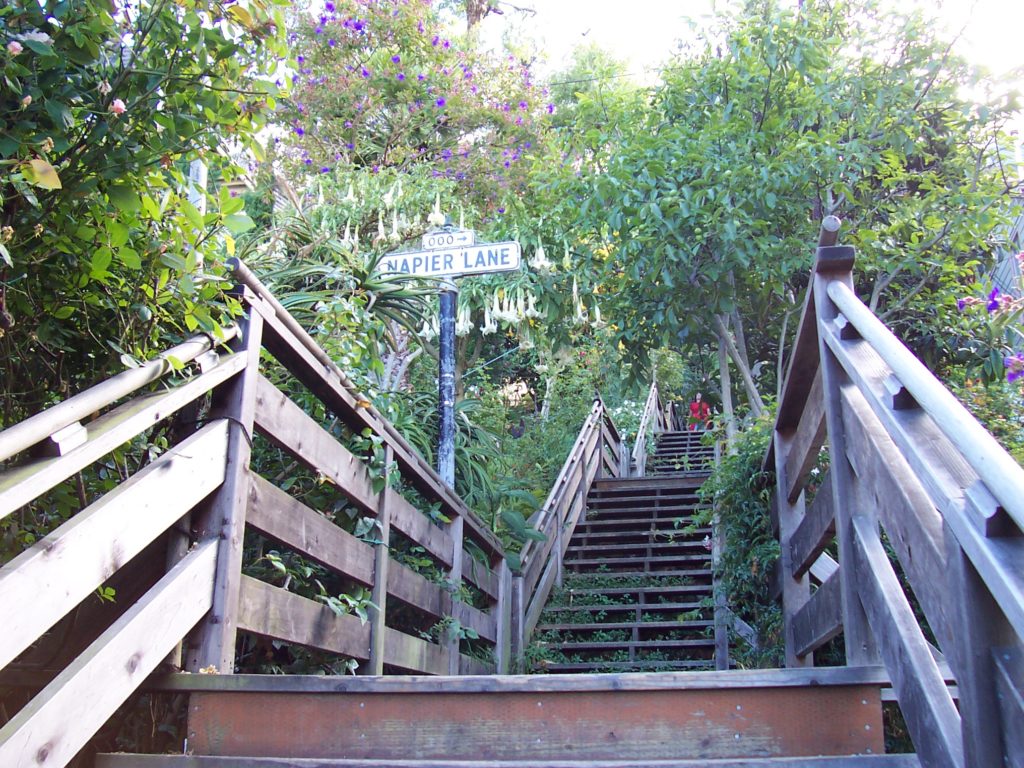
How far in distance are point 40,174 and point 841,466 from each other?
221 cm

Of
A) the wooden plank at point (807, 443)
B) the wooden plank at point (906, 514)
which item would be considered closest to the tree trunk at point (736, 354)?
the wooden plank at point (807, 443)

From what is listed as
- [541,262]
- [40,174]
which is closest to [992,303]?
[541,262]

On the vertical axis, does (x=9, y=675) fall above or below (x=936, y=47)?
below

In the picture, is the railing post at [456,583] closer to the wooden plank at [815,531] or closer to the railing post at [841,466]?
the wooden plank at [815,531]

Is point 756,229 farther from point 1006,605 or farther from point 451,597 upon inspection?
point 1006,605

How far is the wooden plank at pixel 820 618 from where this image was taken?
297 cm

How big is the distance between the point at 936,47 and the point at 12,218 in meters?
6.32

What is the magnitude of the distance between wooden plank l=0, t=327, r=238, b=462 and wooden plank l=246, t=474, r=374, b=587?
483 millimetres

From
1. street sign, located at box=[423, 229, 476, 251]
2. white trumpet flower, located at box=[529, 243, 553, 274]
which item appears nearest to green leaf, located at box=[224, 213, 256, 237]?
street sign, located at box=[423, 229, 476, 251]

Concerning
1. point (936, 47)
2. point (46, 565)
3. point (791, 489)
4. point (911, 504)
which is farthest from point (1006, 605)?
point (936, 47)

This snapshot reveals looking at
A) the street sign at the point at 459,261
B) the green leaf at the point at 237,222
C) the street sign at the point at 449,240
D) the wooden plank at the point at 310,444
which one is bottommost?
the wooden plank at the point at 310,444

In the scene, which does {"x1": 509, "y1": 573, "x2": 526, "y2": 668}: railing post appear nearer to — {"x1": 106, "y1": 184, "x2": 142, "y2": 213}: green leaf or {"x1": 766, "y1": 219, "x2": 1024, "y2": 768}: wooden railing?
{"x1": 766, "y1": 219, "x2": 1024, "y2": 768}: wooden railing

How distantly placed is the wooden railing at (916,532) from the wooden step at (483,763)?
0.52 ft

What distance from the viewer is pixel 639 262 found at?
22.6 feet
